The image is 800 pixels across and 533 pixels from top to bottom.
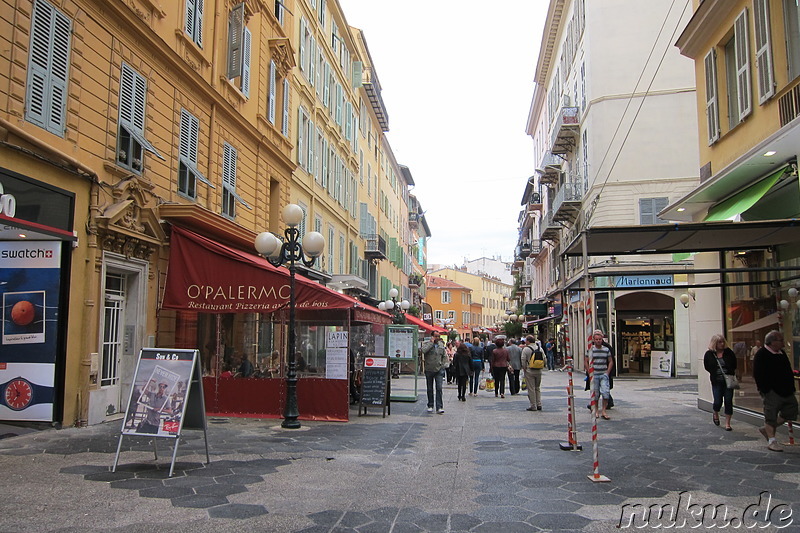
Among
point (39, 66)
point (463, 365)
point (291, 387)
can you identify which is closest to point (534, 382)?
point (463, 365)

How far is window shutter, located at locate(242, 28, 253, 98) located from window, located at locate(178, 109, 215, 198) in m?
2.71

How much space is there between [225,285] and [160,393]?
16.6 ft

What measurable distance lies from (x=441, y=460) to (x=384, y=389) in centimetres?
478

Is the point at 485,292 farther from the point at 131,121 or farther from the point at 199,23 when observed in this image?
the point at 131,121

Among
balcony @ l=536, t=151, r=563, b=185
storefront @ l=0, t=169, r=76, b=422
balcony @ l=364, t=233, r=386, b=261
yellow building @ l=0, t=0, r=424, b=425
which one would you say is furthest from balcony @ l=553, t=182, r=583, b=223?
storefront @ l=0, t=169, r=76, b=422

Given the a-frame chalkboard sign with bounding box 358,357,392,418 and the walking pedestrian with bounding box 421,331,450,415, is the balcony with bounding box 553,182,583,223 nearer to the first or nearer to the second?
the walking pedestrian with bounding box 421,331,450,415

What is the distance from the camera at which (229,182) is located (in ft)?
50.4

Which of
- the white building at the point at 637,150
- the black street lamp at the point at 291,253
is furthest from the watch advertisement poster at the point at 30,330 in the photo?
the white building at the point at 637,150

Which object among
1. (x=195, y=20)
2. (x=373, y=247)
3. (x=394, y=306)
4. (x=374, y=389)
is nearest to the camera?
(x=374, y=389)

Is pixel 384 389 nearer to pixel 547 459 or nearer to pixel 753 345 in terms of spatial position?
pixel 547 459

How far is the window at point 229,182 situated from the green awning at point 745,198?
10.2m

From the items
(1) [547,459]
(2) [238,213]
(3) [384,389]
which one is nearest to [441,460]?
(1) [547,459]

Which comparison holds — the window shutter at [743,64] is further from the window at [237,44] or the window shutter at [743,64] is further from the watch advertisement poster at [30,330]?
the watch advertisement poster at [30,330]

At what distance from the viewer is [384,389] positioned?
1280cm
